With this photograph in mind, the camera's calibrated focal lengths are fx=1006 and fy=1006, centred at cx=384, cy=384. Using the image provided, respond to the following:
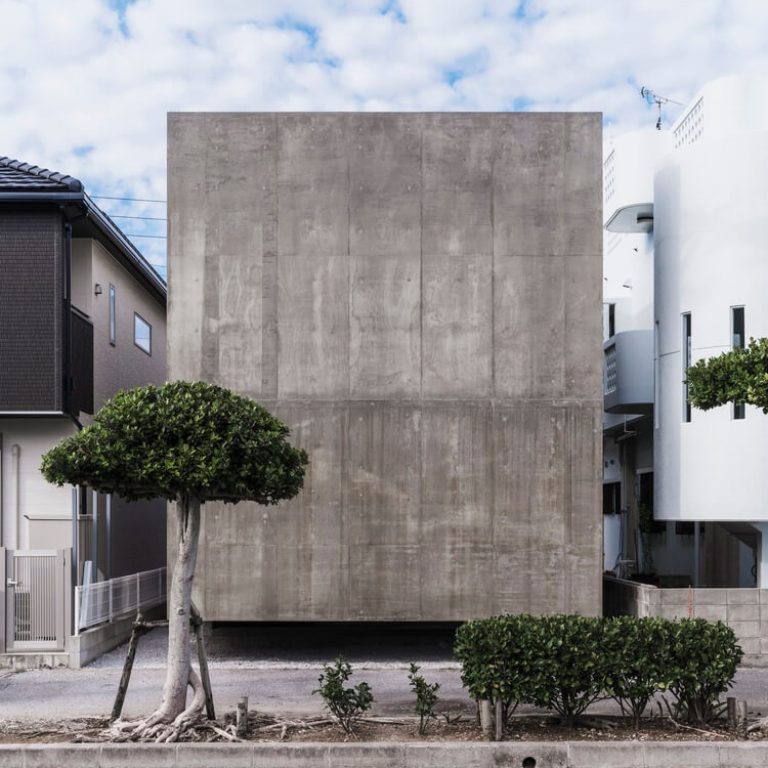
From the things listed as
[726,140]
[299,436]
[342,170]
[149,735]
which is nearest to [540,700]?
[149,735]

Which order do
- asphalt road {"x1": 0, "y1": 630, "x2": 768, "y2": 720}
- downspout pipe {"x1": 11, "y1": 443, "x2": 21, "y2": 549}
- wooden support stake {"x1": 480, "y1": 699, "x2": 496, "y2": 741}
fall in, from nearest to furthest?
1. wooden support stake {"x1": 480, "y1": 699, "x2": 496, "y2": 741}
2. asphalt road {"x1": 0, "y1": 630, "x2": 768, "y2": 720}
3. downspout pipe {"x1": 11, "y1": 443, "x2": 21, "y2": 549}

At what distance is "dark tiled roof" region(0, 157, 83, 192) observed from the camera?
1479cm

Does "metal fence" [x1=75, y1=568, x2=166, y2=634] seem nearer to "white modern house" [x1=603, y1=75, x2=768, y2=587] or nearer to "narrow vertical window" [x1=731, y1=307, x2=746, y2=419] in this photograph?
"white modern house" [x1=603, y1=75, x2=768, y2=587]

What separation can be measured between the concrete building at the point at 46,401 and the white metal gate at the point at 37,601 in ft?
0.04

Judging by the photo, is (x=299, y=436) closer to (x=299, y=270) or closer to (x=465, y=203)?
(x=299, y=270)

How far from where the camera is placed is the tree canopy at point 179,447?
29.6ft

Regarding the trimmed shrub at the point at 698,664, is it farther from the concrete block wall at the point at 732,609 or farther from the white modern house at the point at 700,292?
the white modern house at the point at 700,292

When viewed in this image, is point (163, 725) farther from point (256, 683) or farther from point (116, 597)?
point (116, 597)

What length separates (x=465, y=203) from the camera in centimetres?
1395

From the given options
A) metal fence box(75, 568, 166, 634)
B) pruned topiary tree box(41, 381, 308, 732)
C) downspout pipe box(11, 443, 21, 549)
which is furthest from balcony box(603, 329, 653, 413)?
downspout pipe box(11, 443, 21, 549)

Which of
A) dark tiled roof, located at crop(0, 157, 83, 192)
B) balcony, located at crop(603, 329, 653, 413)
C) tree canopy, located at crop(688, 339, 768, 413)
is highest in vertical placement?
dark tiled roof, located at crop(0, 157, 83, 192)

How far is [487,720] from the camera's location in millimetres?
9164

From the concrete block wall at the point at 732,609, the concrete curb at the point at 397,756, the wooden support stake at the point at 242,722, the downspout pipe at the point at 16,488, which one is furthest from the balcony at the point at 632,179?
the wooden support stake at the point at 242,722

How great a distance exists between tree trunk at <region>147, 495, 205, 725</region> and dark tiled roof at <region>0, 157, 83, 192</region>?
23.3 ft
